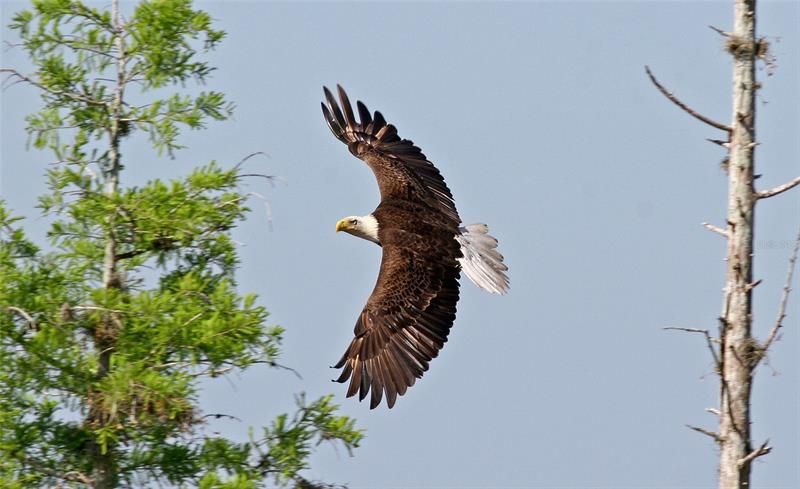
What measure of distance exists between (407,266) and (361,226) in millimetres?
1213

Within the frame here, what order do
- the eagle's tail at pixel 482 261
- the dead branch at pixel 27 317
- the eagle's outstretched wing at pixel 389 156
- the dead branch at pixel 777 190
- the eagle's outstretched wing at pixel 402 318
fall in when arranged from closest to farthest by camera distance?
the dead branch at pixel 777 190, the dead branch at pixel 27 317, the eagle's outstretched wing at pixel 402 318, the eagle's tail at pixel 482 261, the eagle's outstretched wing at pixel 389 156

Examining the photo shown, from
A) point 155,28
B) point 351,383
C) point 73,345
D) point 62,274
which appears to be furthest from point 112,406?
point 155,28

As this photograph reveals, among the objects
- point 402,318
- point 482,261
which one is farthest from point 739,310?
point 482,261

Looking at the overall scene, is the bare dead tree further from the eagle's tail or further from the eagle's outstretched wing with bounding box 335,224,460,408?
the eagle's tail

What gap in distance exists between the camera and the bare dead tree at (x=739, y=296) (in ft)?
19.3

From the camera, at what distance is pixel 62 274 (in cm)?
917

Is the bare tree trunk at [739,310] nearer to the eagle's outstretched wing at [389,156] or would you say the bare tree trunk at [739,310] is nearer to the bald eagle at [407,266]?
the bald eagle at [407,266]

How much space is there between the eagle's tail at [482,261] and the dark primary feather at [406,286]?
224mm

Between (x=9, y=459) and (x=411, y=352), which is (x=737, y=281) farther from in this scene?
(x=9, y=459)

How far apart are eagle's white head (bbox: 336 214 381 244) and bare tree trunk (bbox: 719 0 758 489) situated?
5508 millimetres

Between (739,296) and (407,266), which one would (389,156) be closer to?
(407,266)

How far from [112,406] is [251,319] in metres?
1.12

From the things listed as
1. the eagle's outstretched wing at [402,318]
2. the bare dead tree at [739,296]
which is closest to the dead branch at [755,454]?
the bare dead tree at [739,296]

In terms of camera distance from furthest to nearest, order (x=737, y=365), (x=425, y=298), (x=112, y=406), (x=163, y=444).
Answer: (x=425, y=298) < (x=163, y=444) < (x=112, y=406) < (x=737, y=365)
